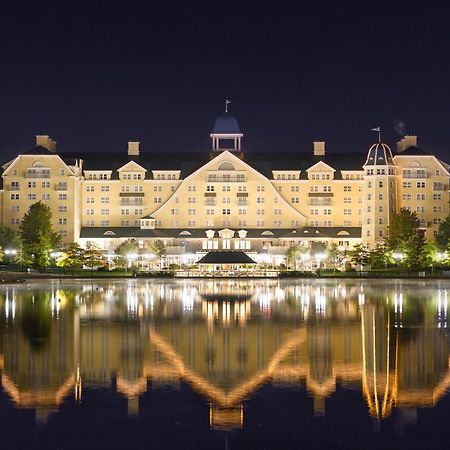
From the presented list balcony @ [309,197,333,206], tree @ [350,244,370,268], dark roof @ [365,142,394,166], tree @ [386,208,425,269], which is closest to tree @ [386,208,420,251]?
tree @ [386,208,425,269]

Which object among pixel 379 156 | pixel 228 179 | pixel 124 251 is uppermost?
pixel 379 156

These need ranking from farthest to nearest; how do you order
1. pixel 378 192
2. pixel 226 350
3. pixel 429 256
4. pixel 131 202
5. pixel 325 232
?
pixel 131 202
pixel 325 232
pixel 378 192
pixel 429 256
pixel 226 350

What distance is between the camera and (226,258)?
313ft

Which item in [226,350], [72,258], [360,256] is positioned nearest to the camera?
[226,350]

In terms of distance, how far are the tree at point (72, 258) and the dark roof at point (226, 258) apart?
12.2 meters

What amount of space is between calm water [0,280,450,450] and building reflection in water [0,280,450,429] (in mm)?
51

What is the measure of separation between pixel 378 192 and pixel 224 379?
82656mm

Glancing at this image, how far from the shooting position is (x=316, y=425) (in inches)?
667

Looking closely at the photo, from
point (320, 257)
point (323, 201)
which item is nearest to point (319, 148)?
point (323, 201)

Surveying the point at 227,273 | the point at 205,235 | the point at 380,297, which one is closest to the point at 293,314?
the point at 380,297

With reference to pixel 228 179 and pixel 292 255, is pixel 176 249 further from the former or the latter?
pixel 292 255

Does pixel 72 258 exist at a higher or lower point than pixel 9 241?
lower

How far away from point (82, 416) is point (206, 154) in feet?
317

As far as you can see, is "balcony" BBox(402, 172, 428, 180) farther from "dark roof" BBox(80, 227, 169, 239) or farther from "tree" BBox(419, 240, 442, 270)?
"dark roof" BBox(80, 227, 169, 239)
